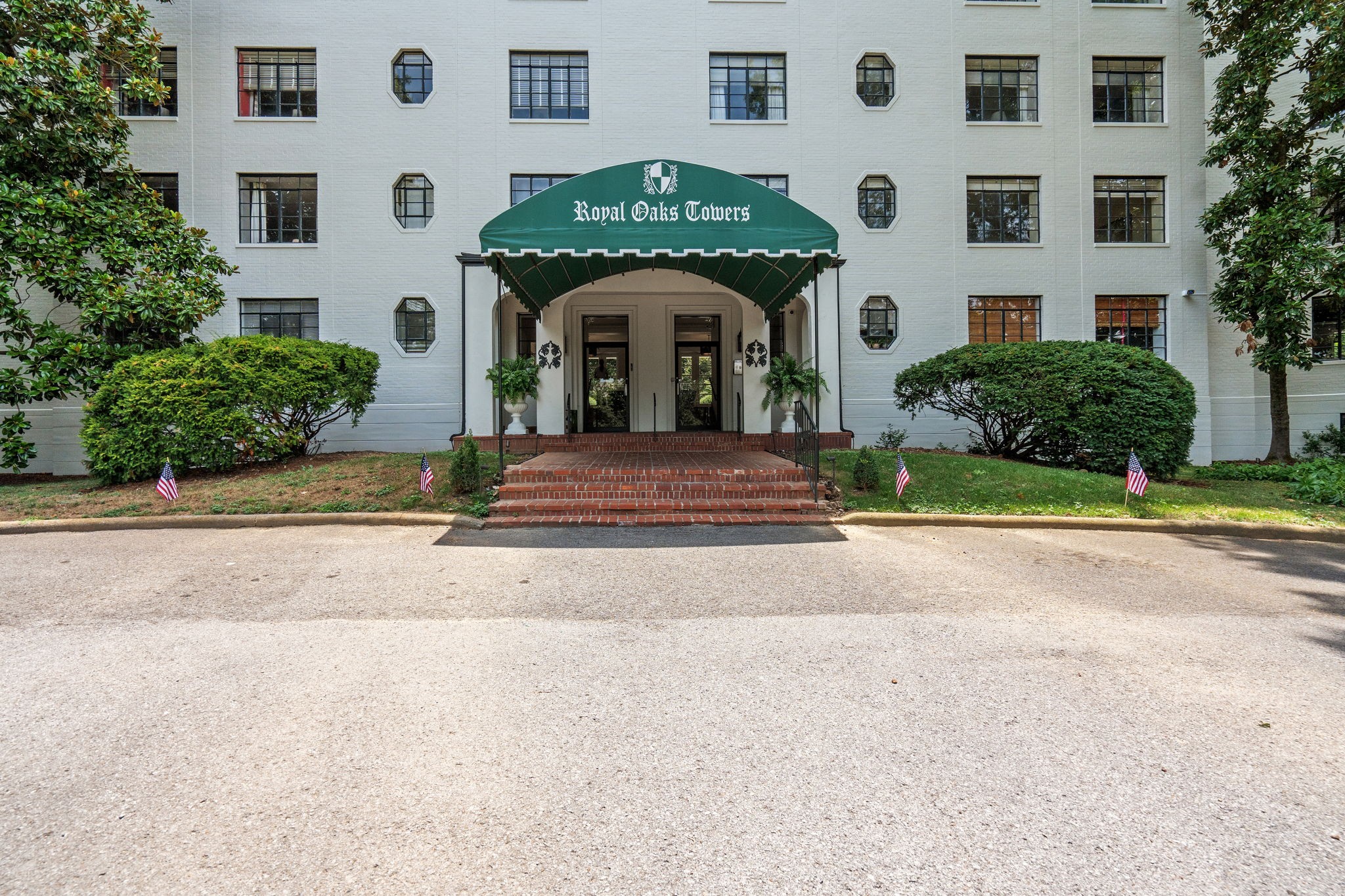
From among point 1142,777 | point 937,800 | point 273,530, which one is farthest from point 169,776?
point 273,530

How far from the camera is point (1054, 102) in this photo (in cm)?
1662

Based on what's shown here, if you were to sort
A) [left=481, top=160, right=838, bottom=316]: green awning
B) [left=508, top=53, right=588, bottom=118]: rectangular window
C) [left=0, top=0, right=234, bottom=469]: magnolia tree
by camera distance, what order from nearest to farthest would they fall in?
[left=481, top=160, right=838, bottom=316]: green awning
[left=0, top=0, right=234, bottom=469]: magnolia tree
[left=508, top=53, right=588, bottom=118]: rectangular window

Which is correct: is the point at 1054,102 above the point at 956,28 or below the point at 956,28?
below

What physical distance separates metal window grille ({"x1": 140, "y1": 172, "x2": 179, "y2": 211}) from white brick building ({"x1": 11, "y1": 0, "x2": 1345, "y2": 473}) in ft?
1.13

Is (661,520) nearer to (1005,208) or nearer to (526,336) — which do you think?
(526,336)

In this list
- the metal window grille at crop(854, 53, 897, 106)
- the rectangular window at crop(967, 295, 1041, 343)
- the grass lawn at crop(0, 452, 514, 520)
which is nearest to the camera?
the grass lawn at crop(0, 452, 514, 520)

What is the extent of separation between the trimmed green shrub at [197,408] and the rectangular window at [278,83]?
773 cm

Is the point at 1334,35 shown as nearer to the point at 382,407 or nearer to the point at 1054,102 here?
the point at 1054,102

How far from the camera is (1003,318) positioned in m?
16.6

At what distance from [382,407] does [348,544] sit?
882cm

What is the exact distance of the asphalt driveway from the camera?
2.26 meters

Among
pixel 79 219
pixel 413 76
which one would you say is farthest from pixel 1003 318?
pixel 79 219

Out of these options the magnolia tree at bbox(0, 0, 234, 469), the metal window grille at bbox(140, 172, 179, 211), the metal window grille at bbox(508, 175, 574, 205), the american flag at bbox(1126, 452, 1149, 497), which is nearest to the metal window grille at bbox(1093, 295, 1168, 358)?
the american flag at bbox(1126, 452, 1149, 497)

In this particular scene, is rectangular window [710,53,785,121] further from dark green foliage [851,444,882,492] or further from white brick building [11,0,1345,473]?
dark green foliage [851,444,882,492]
